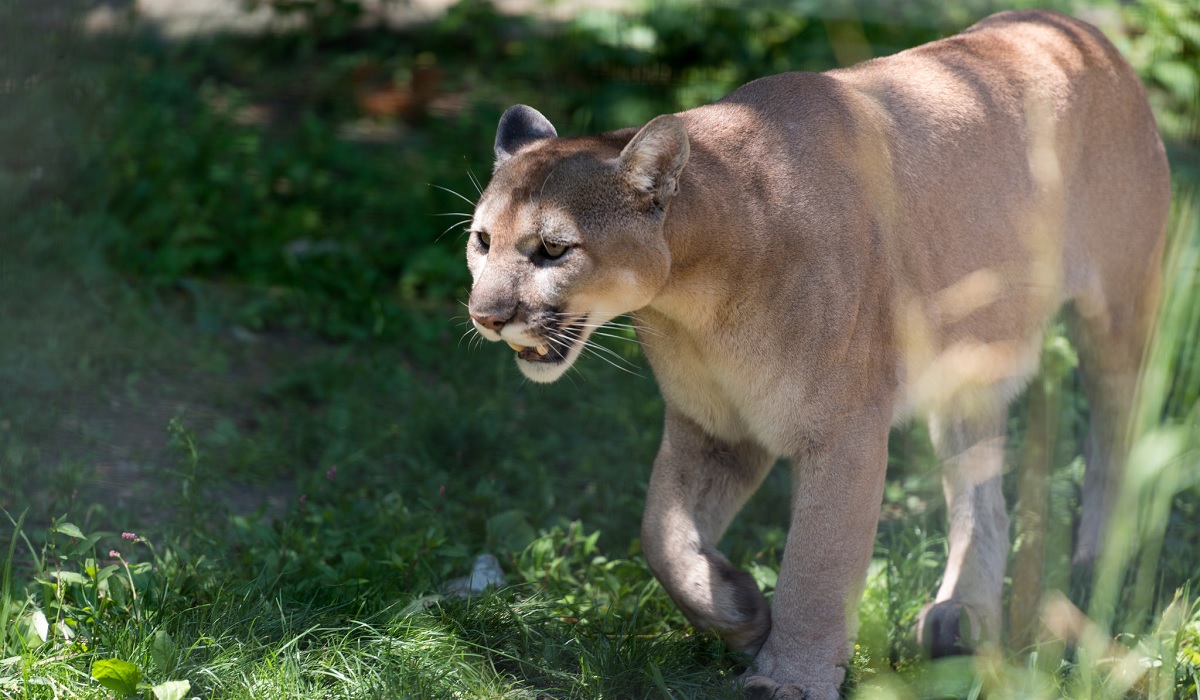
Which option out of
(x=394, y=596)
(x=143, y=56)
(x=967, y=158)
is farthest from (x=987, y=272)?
(x=143, y=56)

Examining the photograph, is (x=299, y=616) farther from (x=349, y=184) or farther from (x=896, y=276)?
(x=349, y=184)

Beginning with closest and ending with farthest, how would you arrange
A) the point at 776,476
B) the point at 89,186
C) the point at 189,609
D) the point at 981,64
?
the point at 189,609 < the point at 981,64 < the point at 776,476 < the point at 89,186

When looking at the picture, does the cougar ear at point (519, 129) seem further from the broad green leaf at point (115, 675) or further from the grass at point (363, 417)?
the broad green leaf at point (115, 675)

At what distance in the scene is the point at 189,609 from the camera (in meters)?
3.71

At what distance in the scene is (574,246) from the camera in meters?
3.48

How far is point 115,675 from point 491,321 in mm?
1325

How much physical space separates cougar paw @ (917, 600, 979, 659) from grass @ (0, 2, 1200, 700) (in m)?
0.07

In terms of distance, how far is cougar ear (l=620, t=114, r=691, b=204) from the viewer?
11.3 feet

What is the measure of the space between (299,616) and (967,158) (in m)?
2.52

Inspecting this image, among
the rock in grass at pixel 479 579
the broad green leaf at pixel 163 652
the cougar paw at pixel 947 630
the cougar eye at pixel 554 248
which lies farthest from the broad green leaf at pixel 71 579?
the cougar paw at pixel 947 630

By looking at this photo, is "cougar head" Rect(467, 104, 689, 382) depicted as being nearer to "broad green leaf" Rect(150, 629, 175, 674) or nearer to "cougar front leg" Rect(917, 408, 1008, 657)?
"broad green leaf" Rect(150, 629, 175, 674)

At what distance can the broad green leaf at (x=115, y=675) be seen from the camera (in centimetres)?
335

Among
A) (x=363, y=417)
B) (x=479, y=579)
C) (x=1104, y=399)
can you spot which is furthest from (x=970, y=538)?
(x=363, y=417)

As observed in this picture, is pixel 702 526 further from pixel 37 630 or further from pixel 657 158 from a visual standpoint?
pixel 37 630
